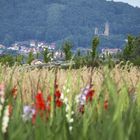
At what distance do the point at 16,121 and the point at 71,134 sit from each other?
34cm

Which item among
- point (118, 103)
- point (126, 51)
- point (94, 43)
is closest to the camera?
point (118, 103)

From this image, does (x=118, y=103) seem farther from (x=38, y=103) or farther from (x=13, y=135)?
(x=38, y=103)

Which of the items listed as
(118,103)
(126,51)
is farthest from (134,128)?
(126,51)

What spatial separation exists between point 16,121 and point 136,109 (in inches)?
32.1

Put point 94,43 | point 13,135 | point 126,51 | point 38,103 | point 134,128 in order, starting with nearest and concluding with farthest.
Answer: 1. point 13,135
2. point 134,128
3. point 38,103
4. point 126,51
5. point 94,43

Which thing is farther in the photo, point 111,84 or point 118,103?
point 111,84

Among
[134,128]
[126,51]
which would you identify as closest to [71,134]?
[134,128]

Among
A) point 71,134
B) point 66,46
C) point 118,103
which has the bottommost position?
point 66,46

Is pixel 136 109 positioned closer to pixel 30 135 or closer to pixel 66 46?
pixel 30 135

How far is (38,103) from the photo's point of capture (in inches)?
116

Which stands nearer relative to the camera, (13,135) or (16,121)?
(13,135)

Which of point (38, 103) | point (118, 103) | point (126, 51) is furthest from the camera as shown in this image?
point (126, 51)

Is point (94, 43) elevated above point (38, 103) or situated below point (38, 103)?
below

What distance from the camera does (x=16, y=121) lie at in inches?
104
